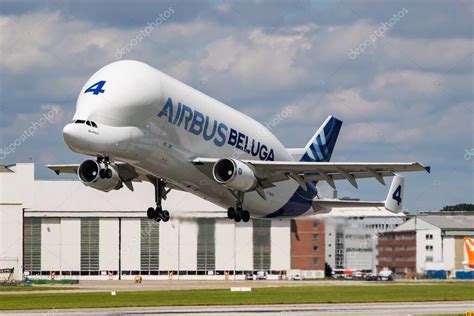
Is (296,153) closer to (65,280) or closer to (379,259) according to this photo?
(379,259)

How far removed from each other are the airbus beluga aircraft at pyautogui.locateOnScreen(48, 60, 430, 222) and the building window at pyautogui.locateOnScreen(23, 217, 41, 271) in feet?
215

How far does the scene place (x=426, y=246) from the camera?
118375 millimetres

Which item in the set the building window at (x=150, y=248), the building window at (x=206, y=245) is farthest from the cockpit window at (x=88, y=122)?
the building window at (x=150, y=248)

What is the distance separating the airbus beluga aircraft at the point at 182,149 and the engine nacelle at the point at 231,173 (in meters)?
0.05

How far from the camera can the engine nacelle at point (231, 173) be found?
2221 inches

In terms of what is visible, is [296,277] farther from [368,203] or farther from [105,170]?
[105,170]

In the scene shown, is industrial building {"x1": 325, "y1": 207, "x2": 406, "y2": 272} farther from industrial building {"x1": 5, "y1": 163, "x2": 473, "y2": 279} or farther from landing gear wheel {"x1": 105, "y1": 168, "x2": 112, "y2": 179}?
landing gear wheel {"x1": 105, "y1": 168, "x2": 112, "y2": 179}

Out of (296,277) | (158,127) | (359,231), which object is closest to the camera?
(158,127)

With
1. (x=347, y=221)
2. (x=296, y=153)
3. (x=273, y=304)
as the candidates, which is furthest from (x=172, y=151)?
(x=347, y=221)

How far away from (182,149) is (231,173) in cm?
357

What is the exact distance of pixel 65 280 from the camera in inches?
4626

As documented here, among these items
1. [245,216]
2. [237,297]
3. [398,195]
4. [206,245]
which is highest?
[398,195]

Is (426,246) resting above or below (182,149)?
below

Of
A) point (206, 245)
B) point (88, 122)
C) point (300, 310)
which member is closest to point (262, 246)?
point (206, 245)
